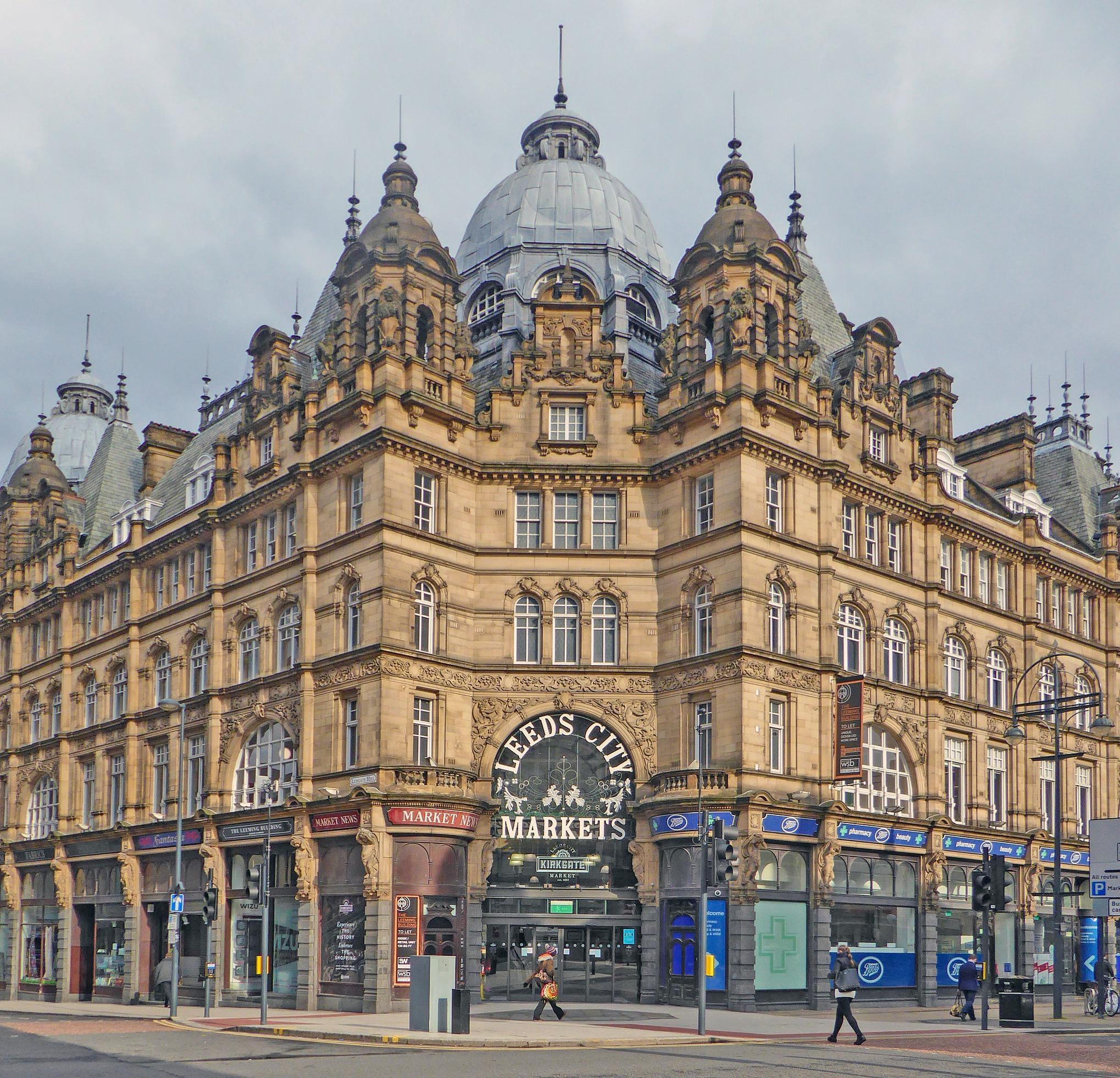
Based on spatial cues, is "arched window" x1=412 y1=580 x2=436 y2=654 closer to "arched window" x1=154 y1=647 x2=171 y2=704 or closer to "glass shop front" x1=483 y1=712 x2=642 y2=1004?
"glass shop front" x1=483 y1=712 x2=642 y2=1004

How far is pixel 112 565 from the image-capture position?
61000 millimetres

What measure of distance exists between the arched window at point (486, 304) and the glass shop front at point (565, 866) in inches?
783

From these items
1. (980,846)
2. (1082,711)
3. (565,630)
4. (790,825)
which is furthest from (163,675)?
(1082,711)

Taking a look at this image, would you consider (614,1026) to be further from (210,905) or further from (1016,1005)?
(210,905)

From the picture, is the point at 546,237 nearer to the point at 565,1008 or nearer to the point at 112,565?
the point at 112,565

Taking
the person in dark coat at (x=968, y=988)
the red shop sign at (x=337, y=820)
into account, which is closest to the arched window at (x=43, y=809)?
the red shop sign at (x=337, y=820)

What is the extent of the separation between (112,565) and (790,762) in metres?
31.9

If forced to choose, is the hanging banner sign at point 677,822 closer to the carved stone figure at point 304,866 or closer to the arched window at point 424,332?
the carved stone figure at point 304,866

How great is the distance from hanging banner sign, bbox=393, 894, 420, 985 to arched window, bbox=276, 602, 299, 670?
32.5 feet

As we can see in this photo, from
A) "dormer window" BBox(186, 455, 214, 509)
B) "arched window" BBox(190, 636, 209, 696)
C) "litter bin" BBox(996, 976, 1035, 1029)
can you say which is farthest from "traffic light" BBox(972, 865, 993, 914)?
"dormer window" BBox(186, 455, 214, 509)

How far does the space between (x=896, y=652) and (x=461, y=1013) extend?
24.9 m

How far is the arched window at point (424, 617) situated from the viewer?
4528 cm

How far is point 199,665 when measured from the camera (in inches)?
2165

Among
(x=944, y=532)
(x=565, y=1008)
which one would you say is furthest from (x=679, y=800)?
(x=944, y=532)
